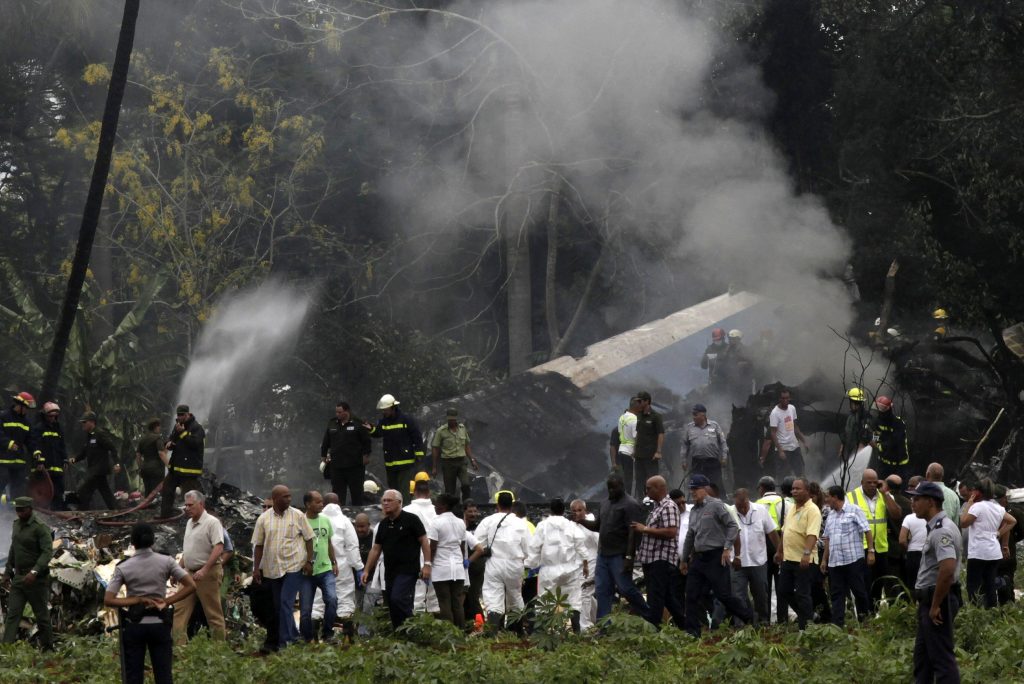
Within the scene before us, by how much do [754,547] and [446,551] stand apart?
8.22 ft

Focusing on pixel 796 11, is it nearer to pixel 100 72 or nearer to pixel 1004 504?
pixel 100 72

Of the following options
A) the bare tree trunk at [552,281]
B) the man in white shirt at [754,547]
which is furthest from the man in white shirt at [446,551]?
the bare tree trunk at [552,281]

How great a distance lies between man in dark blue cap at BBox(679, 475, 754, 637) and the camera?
11.5 metres

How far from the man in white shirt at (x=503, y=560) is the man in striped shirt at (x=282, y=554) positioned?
171 cm

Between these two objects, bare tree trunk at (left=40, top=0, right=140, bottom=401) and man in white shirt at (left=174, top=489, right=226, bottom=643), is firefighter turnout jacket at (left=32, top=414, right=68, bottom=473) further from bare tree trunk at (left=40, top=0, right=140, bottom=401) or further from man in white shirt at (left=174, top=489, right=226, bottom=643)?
man in white shirt at (left=174, top=489, right=226, bottom=643)

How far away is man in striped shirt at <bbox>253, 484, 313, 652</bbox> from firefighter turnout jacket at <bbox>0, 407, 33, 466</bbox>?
6.18 m

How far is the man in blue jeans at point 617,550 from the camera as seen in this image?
39.2 ft

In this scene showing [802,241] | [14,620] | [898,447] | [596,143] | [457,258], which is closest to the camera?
[14,620]

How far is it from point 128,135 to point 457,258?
262 inches

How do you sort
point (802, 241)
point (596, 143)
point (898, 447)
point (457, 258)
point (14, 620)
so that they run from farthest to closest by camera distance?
point (457, 258), point (596, 143), point (802, 241), point (898, 447), point (14, 620)

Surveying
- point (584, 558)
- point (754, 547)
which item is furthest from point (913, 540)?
point (584, 558)

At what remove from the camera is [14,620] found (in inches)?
475

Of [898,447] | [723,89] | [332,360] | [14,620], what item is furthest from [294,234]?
[14,620]

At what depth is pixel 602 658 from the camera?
10039 mm
